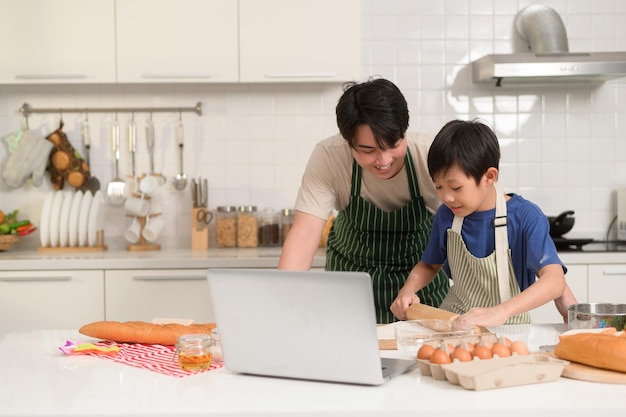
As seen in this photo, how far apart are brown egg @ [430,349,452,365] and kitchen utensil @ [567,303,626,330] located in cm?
38

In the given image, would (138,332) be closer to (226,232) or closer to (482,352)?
(482,352)

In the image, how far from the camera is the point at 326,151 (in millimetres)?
2270

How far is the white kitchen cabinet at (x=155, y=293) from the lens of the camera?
3135 millimetres

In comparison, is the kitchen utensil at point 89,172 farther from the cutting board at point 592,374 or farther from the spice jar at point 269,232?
the cutting board at point 592,374

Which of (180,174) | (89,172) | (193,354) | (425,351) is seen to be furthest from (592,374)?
(89,172)

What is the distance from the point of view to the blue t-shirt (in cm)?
198

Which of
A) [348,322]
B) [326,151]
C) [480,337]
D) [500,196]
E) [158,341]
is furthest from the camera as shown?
[326,151]

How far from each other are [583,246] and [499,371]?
2274mm

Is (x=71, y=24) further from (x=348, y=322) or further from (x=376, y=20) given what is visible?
(x=348, y=322)

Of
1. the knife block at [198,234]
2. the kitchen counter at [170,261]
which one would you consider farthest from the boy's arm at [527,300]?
the knife block at [198,234]

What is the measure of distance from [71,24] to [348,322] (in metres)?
2.49

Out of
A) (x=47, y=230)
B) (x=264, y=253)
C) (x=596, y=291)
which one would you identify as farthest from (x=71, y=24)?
(x=596, y=291)

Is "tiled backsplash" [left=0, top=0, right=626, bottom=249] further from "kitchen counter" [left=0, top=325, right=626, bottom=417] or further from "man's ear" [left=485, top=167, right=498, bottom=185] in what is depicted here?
"kitchen counter" [left=0, top=325, right=626, bottom=417]

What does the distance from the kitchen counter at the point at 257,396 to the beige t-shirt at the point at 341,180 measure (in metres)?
0.88
